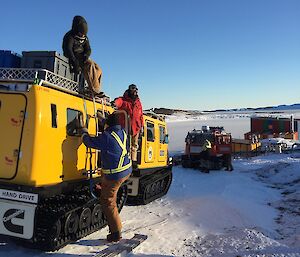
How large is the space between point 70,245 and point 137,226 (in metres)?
1.84

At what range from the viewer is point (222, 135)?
65.5 feet

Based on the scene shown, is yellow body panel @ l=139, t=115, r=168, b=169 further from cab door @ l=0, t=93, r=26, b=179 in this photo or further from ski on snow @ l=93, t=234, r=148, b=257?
cab door @ l=0, t=93, r=26, b=179

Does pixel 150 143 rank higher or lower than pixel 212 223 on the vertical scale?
higher

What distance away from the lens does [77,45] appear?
6.71 meters

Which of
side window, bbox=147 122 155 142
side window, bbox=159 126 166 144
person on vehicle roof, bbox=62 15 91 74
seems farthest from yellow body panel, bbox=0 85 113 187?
side window, bbox=159 126 166 144

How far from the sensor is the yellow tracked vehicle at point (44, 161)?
5410 mm

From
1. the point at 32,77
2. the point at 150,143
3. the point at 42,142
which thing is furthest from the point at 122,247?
the point at 150,143

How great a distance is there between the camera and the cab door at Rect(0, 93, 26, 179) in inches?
215

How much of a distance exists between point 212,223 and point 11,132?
448 cm

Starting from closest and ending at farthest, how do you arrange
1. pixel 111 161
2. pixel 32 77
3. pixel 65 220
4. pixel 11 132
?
1. pixel 11 132
2. pixel 32 77
3. pixel 65 220
4. pixel 111 161

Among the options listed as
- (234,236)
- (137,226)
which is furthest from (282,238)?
(137,226)

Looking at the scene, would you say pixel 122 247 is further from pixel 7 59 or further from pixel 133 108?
pixel 7 59

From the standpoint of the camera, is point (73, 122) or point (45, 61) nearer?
point (73, 122)

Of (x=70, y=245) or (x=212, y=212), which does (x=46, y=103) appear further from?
(x=212, y=212)
